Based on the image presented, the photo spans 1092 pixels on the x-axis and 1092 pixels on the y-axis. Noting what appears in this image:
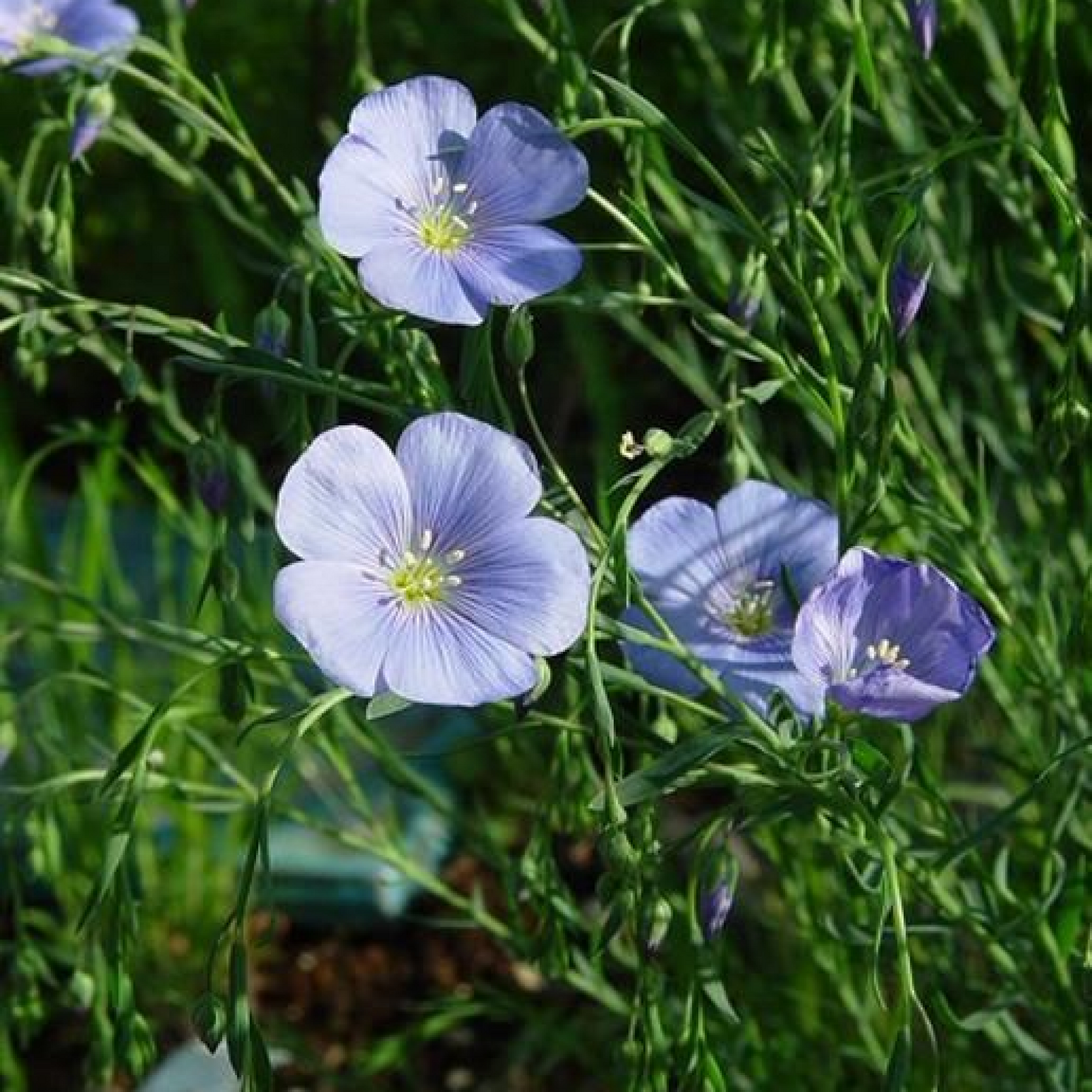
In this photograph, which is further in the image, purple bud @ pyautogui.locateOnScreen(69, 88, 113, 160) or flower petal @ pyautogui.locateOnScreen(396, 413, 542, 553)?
purple bud @ pyautogui.locateOnScreen(69, 88, 113, 160)

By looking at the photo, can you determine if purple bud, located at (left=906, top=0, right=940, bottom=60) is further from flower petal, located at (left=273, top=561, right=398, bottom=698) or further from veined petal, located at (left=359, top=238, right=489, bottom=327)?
flower petal, located at (left=273, top=561, right=398, bottom=698)

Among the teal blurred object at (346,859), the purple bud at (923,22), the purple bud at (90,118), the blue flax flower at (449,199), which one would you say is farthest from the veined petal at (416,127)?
the teal blurred object at (346,859)

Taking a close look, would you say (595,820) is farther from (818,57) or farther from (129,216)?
(129,216)

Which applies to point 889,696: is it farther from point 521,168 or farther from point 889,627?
point 521,168

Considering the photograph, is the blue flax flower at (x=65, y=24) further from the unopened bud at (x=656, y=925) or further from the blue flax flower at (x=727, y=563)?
the unopened bud at (x=656, y=925)

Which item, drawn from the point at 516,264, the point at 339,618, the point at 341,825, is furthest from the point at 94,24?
the point at 341,825

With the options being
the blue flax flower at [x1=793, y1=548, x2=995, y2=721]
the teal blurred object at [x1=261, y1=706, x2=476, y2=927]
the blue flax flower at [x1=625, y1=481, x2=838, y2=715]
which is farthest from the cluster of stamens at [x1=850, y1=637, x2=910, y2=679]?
the teal blurred object at [x1=261, y1=706, x2=476, y2=927]
